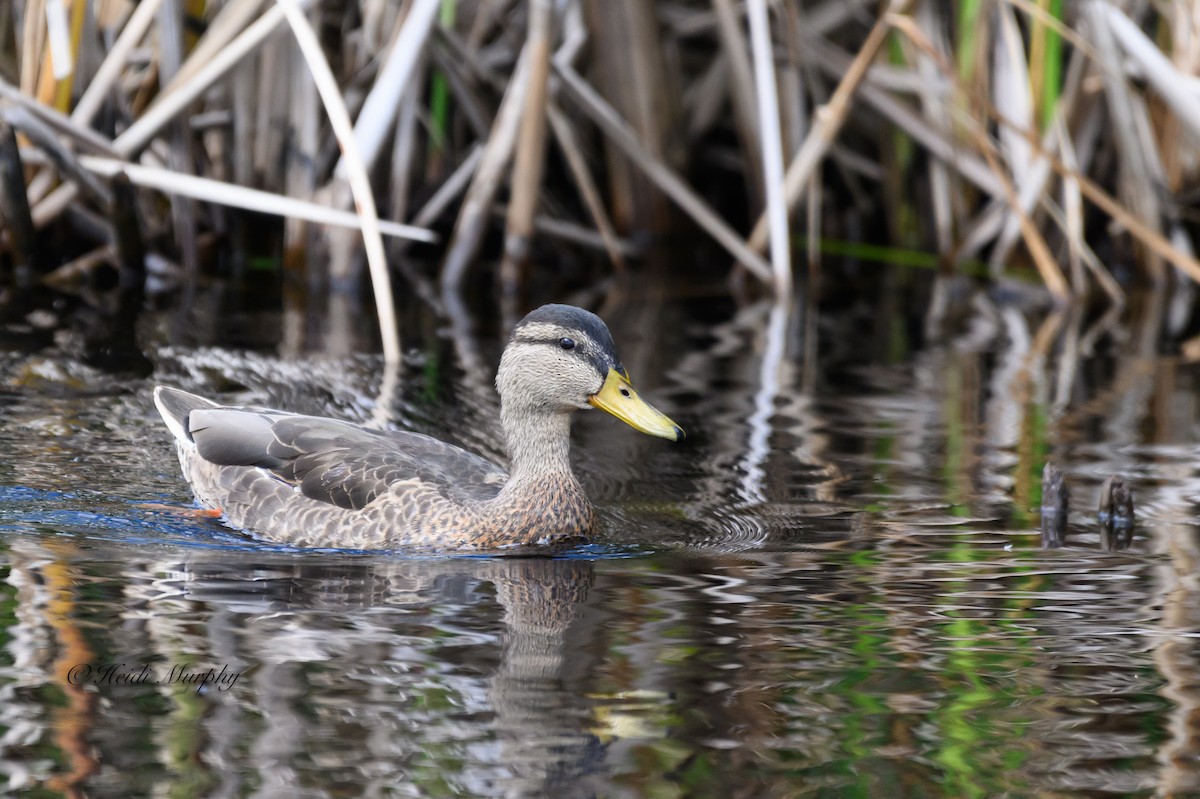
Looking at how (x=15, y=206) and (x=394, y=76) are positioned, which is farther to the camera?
(x=15, y=206)

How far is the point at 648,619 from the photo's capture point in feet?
16.0

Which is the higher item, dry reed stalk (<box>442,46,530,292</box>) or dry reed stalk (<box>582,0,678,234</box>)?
dry reed stalk (<box>582,0,678,234</box>)

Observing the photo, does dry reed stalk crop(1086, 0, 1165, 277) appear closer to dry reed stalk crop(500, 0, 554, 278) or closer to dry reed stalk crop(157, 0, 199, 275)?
dry reed stalk crop(500, 0, 554, 278)

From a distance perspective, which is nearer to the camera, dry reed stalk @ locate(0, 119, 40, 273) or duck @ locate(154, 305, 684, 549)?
duck @ locate(154, 305, 684, 549)

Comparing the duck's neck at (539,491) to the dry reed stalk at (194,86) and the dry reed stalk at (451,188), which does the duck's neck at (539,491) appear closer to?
the dry reed stalk at (194,86)

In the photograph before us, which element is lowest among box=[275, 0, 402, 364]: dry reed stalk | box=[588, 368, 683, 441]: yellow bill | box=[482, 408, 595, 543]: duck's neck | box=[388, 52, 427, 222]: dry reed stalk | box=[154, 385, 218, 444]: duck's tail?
box=[482, 408, 595, 543]: duck's neck

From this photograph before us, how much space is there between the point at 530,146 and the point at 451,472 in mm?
4555

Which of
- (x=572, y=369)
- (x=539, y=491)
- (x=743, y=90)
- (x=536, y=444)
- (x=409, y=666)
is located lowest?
(x=409, y=666)

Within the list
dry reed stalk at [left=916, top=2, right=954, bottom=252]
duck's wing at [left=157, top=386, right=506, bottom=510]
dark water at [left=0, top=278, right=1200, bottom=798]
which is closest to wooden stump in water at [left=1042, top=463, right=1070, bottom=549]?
dark water at [left=0, top=278, right=1200, bottom=798]

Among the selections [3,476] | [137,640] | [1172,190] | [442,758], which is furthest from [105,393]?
[1172,190]

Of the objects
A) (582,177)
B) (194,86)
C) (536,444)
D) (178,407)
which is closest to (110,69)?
(194,86)

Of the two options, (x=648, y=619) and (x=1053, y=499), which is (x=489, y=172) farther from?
(x=648, y=619)

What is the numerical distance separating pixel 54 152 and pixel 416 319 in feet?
7.73

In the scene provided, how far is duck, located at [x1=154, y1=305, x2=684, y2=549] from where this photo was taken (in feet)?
19.6
